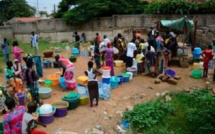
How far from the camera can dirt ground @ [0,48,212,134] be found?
6.23 m

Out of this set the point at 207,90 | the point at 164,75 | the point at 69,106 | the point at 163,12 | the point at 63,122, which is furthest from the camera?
the point at 163,12

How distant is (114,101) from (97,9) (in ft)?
46.2

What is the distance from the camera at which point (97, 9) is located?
20.3 meters

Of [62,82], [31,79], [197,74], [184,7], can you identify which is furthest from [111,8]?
[31,79]

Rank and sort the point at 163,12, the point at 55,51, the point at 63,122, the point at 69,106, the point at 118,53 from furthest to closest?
the point at 163,12
the point at 55,51
the point at 118,53
the point at 69,106
the point at 63,122

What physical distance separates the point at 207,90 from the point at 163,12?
11.8 meters

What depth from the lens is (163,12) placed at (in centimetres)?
1869

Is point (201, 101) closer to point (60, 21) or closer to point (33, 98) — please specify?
→ point (33, 98)

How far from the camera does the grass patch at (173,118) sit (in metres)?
6.09

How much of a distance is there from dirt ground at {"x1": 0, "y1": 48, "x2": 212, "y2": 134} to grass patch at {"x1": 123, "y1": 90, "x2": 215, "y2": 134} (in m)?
0.65

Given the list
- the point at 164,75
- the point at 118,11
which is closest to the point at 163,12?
the point at 118,11

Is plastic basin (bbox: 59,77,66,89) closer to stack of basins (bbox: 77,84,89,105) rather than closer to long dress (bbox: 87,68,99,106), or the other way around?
stack of basins (bbox: 77,84,89,105)

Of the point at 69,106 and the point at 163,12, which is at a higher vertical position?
the point at 163,12

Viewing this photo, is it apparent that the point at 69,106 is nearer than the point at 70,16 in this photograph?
Yes
